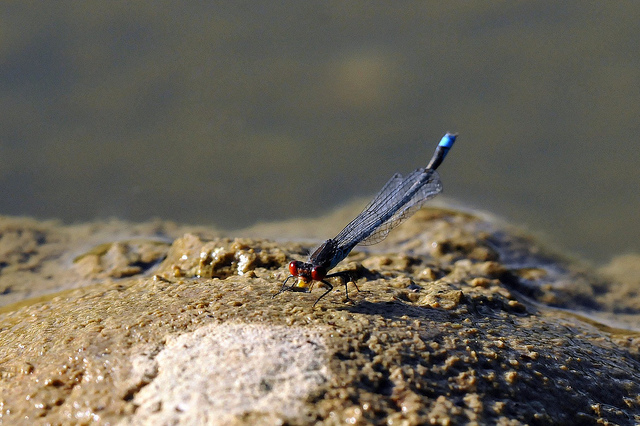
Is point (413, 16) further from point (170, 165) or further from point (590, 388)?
point (590, 388)

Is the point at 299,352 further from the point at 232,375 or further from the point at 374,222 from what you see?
the point at 374,222

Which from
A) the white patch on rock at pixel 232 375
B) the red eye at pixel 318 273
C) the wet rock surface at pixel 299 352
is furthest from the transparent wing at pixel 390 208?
the white patch on rock at pixel 232 375

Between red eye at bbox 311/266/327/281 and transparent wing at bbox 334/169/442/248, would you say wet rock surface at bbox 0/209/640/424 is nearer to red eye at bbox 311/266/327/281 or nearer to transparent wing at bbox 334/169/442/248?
red eye at bbox 311/266/327/281

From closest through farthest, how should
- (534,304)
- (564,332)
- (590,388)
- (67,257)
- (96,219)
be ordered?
(590,388) → (564,332) → (534,304) → (67,257) → (96,219)

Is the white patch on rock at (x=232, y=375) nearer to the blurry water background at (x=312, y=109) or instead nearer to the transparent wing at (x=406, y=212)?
the transparent wing at (x=406, y=212)

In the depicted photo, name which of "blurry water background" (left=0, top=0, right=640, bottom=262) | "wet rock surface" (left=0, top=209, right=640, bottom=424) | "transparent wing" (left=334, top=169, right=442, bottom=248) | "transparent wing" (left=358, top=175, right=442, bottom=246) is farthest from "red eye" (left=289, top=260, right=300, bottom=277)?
"blurry water background" (left=0, top=0, right=640, bottom=262)

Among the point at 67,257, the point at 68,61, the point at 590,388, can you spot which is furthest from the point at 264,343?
the point at 68,61

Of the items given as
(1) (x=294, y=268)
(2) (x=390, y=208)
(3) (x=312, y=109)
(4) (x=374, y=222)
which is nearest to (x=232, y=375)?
(1) (x=294, y=268)
